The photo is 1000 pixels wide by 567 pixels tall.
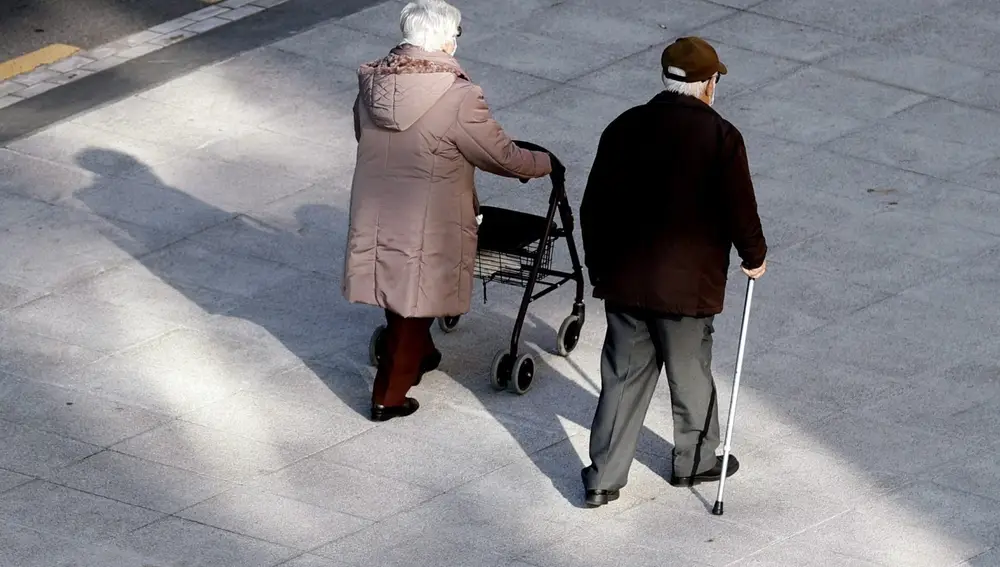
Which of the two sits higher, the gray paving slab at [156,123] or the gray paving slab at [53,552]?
the gray paving slab at [53,552]

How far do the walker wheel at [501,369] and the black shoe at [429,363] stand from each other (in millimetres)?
323

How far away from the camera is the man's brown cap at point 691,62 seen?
22.7 ft

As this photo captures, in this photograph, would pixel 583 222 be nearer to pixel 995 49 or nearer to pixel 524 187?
pixel 524 187

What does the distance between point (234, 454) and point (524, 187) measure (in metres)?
3.16

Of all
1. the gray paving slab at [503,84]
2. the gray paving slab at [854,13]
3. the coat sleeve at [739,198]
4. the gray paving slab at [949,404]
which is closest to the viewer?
the coat sleeve at [739,198]

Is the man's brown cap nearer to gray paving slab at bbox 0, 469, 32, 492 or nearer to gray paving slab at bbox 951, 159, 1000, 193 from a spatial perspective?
gray paving slab at bbox 0, 469, 32, 492

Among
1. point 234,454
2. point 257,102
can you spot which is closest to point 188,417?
point 234,454

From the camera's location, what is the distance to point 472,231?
8047mm

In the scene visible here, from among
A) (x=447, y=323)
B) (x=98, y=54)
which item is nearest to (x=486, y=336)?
(x=447, y=323)

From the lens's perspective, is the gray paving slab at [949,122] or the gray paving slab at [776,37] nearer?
the gray paving slab at [949,122]

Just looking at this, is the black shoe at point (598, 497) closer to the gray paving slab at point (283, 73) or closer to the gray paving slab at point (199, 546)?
the gray paving slab at point (199, 546)

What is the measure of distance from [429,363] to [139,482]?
1542 millimetres

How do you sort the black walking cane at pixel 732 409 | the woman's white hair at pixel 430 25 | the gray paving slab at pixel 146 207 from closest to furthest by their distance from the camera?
the black walking cane at pixel 732 409 < the woman's white hair at pixel 430 25 < the gray paving slab at pixel 146 207

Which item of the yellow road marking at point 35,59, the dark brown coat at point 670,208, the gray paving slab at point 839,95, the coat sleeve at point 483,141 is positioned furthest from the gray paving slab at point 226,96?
the dark brown coat at point 670,208
